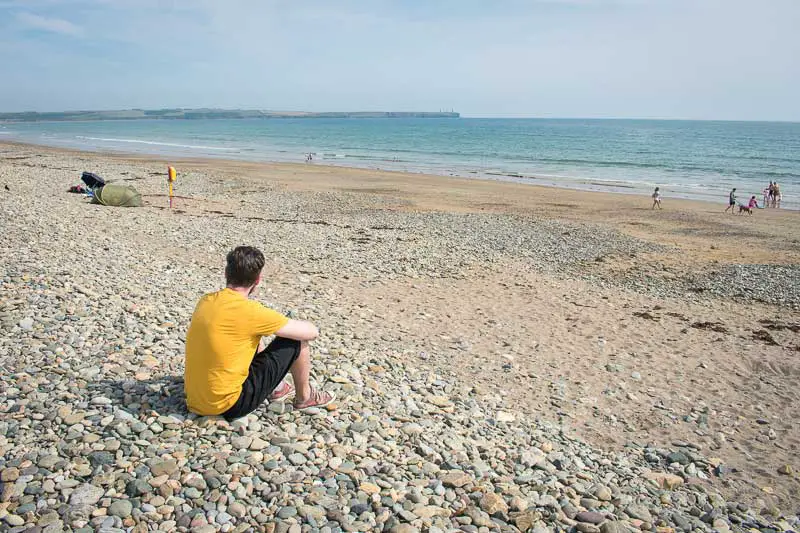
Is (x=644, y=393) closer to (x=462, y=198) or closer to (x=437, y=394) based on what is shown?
(x=437, y=394)

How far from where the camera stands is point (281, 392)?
5.80 meters

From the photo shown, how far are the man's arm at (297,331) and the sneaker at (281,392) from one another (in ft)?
2.72

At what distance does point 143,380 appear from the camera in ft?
19.4

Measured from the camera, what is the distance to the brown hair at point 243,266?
196 inches

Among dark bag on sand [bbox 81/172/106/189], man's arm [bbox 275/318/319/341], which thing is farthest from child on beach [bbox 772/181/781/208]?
man's arm [bbox 275/318/319/341]

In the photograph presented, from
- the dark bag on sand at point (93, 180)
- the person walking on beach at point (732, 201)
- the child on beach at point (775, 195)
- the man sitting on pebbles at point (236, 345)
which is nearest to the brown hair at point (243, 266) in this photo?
the man sitting on pebbles at point (236, 345)

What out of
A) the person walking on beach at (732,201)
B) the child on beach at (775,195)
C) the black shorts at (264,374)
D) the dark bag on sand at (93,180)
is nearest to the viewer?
the black shorts at (264,374)

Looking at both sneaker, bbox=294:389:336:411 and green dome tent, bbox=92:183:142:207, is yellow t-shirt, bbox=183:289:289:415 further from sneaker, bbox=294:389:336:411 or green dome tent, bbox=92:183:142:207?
green dome tent, bbox=92:183:142:207

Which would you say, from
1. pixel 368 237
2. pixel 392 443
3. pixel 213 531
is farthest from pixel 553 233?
pixel 213 531

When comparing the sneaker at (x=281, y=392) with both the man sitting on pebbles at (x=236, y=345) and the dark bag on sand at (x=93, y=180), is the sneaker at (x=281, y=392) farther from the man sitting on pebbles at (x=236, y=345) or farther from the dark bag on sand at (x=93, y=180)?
the dark bag on sand at (x=93, y=180)

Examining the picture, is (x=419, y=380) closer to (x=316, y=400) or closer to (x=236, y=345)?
(x=316, y=400)

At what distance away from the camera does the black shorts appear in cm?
522

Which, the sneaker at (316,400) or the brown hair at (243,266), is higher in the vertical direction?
the brown hair at (243,266)

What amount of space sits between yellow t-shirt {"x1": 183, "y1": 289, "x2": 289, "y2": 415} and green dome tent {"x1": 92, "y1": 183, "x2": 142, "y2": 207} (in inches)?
620
